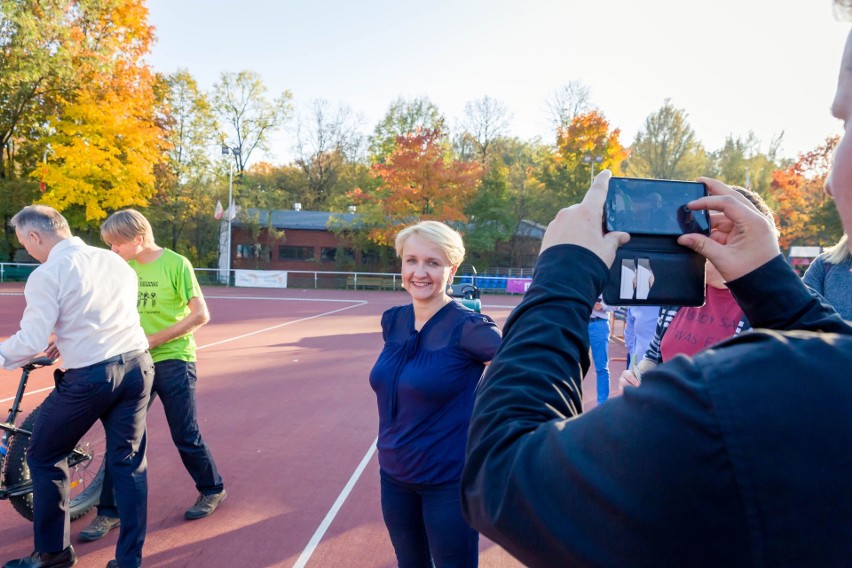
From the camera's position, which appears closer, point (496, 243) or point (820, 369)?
point (820, 369)

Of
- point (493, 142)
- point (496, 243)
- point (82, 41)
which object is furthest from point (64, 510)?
point (493, 142)

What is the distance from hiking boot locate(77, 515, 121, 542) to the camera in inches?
149

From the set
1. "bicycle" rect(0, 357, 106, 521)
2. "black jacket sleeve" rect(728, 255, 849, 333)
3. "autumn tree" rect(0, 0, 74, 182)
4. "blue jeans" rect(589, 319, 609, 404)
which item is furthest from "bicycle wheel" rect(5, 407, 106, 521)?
"autumn tree" rect(0, 0, 74, 182)

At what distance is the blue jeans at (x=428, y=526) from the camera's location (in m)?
2.53

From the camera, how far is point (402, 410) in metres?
2.72

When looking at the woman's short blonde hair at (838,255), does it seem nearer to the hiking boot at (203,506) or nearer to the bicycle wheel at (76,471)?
the hiking boot at (203,506)

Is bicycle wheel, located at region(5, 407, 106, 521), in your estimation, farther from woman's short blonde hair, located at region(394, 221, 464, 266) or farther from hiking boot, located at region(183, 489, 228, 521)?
woman's short blonde hair, located at region(394, 221, 464, 266)

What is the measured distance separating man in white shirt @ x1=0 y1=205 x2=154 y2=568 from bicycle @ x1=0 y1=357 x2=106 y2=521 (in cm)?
41

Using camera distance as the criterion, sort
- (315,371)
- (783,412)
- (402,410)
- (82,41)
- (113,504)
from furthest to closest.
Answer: (82,41) < (315,371) < (113,504) < (402,410) < (783,412)

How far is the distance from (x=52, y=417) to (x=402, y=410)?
2065 millimetres

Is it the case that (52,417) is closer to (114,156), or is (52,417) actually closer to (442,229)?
(442,229)

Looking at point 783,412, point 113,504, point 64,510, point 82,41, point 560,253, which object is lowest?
point 113,504

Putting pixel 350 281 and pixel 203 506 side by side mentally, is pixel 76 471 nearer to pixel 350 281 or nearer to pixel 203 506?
pixel 203 506

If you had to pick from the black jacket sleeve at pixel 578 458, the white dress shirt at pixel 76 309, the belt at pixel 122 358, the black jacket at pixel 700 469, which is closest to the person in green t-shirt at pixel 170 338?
the belt at pixel 122 358
